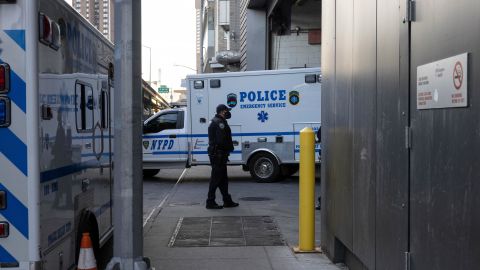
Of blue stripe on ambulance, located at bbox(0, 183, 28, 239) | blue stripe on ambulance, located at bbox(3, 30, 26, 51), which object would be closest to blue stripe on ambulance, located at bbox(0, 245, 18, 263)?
blue stripe on ambulance, located at bbox(0, 183, 28, 239)

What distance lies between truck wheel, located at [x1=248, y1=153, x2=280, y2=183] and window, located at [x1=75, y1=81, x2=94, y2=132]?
31.5ft

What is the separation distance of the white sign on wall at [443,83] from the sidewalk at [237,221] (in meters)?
3.18

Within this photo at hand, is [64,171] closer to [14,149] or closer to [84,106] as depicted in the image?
[14,149]

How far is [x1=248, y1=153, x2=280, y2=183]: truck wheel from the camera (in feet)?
49.2

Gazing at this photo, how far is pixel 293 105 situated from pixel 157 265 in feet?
29.1

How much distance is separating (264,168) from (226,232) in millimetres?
6709

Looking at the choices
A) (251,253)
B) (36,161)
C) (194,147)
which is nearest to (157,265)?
(251,253)

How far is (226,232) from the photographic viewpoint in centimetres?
850

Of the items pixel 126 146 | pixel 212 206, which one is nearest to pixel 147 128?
pixel 212 206

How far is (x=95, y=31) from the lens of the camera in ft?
19.7

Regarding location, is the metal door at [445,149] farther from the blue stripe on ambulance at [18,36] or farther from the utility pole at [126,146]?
the blue stripe on ambulance at [18,36]

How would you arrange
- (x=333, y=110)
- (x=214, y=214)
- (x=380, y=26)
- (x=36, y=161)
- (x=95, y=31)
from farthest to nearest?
(x=214, y=214) < (x=333, y=110) < (x=95, y=31) < (x=380, y=26) < (x=36, y=161)

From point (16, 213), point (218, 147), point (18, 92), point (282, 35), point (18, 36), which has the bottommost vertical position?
point (16, 213)

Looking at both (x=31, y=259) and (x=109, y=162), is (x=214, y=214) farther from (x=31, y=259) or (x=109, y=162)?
(x=31, y=259)
